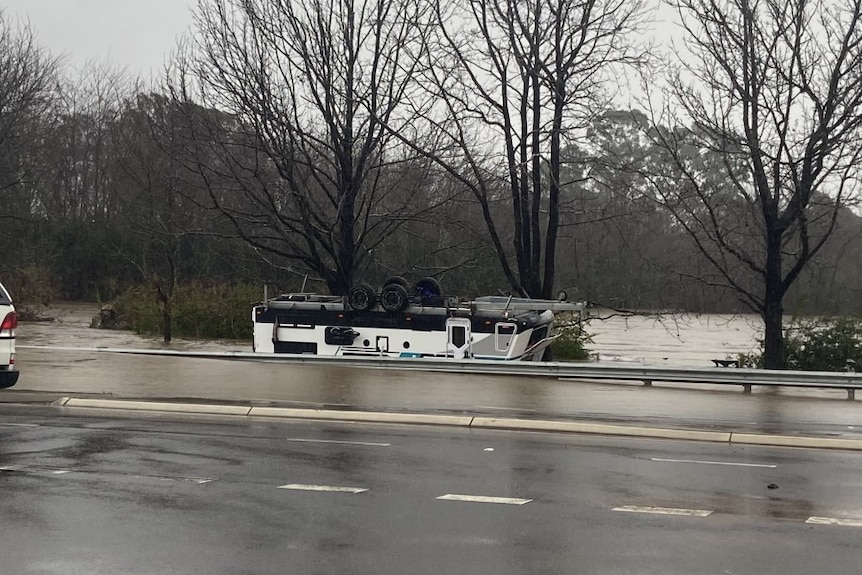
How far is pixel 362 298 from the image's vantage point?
76.6 feet

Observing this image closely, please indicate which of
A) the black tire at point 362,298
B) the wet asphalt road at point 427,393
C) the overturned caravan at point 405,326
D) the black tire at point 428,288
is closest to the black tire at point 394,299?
the overturned caravan at point 405,326

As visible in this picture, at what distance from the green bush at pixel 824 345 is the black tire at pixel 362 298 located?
9.07 meters

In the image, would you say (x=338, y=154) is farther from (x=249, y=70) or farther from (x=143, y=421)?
(x=143, y=421)

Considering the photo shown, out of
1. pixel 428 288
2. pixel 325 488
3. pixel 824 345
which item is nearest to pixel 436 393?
pixel 325 488

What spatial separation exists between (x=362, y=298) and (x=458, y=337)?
2267 millimetres

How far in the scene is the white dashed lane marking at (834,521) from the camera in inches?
309

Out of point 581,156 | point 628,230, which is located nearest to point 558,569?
point 581,156

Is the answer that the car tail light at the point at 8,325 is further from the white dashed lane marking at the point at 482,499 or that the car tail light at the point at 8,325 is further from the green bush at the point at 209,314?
the green bush at the point at 209,314

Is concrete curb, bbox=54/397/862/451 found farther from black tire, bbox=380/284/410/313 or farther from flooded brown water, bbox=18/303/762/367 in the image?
flooded brown water, bbox=18/303/762/367

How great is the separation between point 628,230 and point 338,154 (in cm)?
991

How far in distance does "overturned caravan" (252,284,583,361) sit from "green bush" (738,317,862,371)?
5.67 meters

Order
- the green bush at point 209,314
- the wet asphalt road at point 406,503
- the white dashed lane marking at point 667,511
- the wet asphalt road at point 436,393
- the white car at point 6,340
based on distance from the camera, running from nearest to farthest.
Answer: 1. the wet asphalt road at point 406,503
2. the white dashed lane marking at point 667,511
3. the white car at point 6,340
4. the wet asphalt road at point 436,393
5. the green bush at point 209,314

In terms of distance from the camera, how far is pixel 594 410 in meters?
A: 14.8

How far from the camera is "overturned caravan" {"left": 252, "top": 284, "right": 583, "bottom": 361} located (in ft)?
74.3
